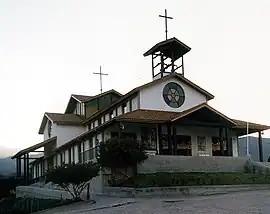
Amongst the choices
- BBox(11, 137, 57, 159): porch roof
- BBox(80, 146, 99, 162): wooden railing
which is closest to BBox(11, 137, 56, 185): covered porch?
BBox(11, 137, 57, 159): porch roof

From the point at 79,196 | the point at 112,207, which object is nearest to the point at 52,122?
the point at 79,196

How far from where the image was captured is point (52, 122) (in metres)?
48.1

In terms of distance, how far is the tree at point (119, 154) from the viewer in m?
28.6

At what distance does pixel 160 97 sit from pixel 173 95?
1302 mm

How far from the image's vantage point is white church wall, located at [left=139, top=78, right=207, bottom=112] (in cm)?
3691

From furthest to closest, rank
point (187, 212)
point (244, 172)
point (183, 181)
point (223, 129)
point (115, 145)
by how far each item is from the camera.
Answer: point (223, 129) → point (244, 172) → point (115, 145) → point (183, 181) → point (187, 212)

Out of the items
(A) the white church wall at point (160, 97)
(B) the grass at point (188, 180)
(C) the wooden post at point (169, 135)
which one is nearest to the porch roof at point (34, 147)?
(A) the white church wall at point (160, 97)

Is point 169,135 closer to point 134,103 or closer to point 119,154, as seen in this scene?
point 134,103


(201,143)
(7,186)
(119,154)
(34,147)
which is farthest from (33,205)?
(7,186)

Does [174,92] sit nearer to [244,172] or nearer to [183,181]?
[244,172]

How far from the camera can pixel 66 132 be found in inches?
1861

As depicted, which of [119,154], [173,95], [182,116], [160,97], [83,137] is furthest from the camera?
[83,137]

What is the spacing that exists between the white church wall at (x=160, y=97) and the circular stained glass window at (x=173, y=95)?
0.26 meters

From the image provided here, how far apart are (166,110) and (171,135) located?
2.96m
